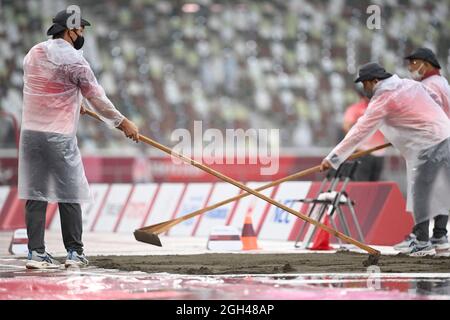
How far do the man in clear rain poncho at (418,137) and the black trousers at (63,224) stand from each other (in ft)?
9.45

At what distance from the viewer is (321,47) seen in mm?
28844

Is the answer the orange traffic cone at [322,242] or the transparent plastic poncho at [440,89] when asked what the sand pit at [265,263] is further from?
the transparent plastic poncho at [440,89]

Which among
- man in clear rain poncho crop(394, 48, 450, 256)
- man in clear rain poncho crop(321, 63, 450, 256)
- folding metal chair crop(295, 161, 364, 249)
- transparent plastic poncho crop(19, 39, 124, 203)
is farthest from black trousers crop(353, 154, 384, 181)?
transparent plastic poncho crop(19, 39, 124, 203)

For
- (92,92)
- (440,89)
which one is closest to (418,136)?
(440,89)

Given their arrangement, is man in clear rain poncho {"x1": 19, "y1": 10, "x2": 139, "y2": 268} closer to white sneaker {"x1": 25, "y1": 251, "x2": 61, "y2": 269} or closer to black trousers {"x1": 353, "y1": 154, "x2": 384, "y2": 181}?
white sneaker {"x1": 25, "y1": 251, "x2": 61, "y2": 269}

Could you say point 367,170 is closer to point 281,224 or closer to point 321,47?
point 281,224

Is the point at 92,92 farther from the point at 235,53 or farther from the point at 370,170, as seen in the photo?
the point at 235,53

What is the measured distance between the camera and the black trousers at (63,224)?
884cm

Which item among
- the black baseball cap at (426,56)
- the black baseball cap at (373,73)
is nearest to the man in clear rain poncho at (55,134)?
the black baseball cap at (373,73)

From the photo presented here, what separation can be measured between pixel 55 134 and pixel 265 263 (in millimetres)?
2088

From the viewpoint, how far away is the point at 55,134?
8750 mm

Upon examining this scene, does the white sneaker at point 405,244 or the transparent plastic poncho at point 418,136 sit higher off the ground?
the transparent plastic poncho at point 418,136

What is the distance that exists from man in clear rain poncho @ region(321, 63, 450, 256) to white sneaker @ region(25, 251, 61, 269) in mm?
3162

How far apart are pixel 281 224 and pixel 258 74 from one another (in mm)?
14579
